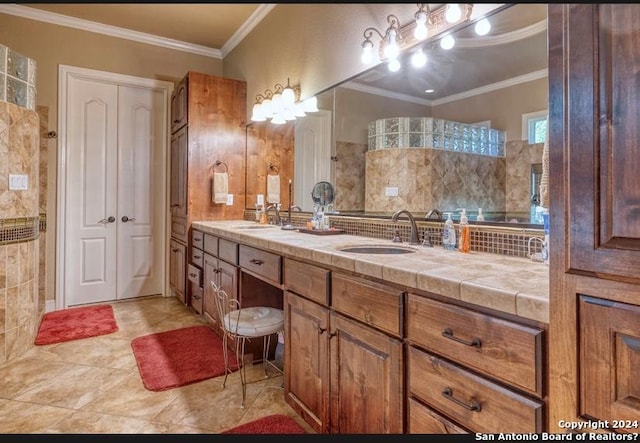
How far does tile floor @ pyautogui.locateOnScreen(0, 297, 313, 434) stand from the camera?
5.71 feet

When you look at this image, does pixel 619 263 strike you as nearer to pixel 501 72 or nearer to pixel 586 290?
pixel 586 290

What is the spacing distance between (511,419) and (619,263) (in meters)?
0.44

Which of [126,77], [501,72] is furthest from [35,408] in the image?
[126,77]

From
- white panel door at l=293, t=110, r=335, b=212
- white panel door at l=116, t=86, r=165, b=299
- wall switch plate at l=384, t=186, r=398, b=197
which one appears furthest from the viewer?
white panel door at l=116, t=86, r=165, b=299

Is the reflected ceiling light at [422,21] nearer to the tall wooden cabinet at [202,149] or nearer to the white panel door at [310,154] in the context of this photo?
the white panel door at [310,154]

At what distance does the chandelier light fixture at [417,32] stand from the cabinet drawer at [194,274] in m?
2.12

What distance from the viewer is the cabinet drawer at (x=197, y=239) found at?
3102 millimetres

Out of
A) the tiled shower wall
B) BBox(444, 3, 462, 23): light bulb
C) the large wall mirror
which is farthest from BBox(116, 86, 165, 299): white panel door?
BBox(444, 3, 462, 23): light bulb

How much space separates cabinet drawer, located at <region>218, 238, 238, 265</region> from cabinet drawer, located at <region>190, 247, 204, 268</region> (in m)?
0.51

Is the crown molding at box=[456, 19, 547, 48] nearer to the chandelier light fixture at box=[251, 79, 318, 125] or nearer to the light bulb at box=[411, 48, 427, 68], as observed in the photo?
the light bulb at box=[411, 48, 427, 68]

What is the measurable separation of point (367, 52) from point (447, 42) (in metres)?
0.53

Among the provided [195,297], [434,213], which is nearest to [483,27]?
[434,213]

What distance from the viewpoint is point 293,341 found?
5.64 ft

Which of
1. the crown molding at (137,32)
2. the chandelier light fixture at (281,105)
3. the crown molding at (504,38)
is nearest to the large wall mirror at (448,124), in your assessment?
the crown molding at (504,38)
